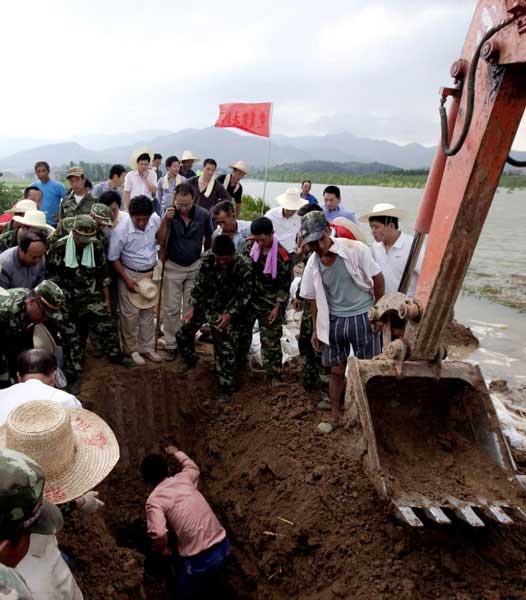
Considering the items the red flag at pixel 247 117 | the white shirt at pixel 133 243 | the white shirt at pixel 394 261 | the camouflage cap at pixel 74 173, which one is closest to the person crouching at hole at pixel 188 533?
the white shirt at pixel 133 243

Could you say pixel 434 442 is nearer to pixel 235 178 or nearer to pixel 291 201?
pixel 291 201

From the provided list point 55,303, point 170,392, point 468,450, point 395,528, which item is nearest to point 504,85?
point 468,450

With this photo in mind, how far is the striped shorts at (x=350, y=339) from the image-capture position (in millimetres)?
4055

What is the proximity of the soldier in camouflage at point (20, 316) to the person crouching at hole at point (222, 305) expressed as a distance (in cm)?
156

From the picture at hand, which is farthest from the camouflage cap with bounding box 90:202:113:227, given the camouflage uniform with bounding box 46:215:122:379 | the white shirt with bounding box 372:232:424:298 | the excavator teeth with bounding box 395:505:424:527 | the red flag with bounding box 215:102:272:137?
the red flag with bounding box 215:102:272:137

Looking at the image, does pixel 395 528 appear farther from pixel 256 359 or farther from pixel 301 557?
pixel 256 359

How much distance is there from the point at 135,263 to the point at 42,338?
1433 mm

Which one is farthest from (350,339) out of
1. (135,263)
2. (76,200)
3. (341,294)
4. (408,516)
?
(76,200)

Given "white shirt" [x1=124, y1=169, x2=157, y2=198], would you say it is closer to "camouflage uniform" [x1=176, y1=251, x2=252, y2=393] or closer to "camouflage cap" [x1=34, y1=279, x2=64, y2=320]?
"camouflage uniform" [x1=176, y1=251, x2=252, y2=393]

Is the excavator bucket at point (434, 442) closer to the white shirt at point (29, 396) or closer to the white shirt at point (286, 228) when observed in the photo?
the white shirt at point (29, 396)

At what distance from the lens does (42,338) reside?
3.70 meters

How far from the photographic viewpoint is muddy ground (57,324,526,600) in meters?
2.97

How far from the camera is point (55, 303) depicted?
3.50m

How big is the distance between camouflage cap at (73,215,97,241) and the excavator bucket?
2.56m
